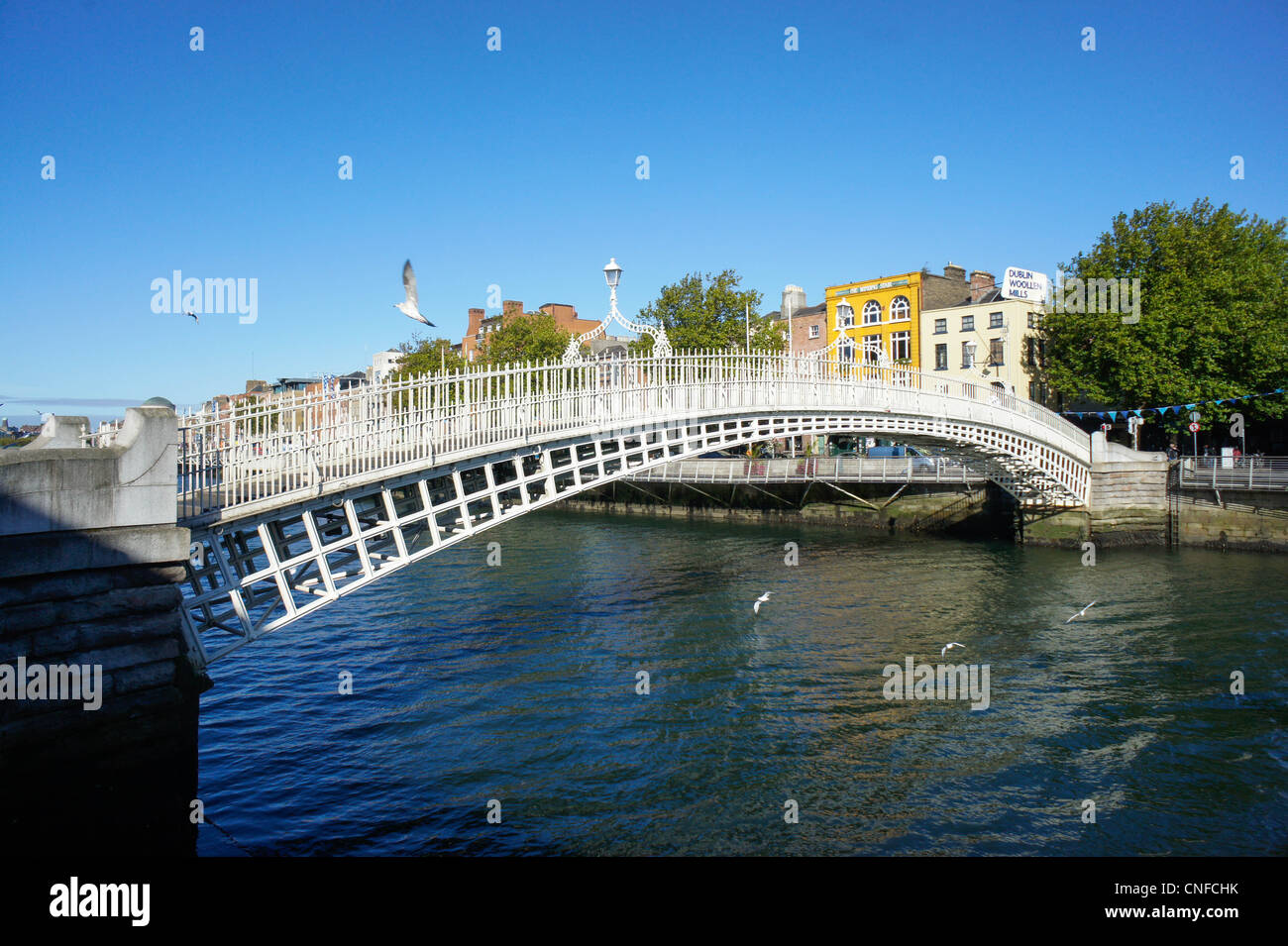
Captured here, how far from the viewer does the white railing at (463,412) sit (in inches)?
456

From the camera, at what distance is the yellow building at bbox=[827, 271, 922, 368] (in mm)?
50719

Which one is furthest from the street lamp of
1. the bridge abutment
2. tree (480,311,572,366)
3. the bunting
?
tree (480,311,572,366)

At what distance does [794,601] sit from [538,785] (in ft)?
40.7

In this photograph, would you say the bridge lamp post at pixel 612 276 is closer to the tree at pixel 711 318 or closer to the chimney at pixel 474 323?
the tree at pixel 711 318

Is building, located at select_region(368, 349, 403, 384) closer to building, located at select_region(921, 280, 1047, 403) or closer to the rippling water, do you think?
the rippling water

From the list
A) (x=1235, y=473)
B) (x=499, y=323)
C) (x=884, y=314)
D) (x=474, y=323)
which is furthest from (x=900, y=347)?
(x=474, y=323)

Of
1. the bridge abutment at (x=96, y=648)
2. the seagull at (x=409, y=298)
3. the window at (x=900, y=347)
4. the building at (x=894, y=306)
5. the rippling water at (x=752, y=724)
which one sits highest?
the building at (x=894, y=306)

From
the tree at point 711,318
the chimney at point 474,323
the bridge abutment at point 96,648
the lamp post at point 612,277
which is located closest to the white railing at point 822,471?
the tree at point 711,318

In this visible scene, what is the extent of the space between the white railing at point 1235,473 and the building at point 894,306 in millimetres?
19549

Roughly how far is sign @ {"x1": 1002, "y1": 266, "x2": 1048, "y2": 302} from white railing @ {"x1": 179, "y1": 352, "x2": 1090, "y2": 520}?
2205 centimetres

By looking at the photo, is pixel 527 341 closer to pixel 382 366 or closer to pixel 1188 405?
pixel 382 366
